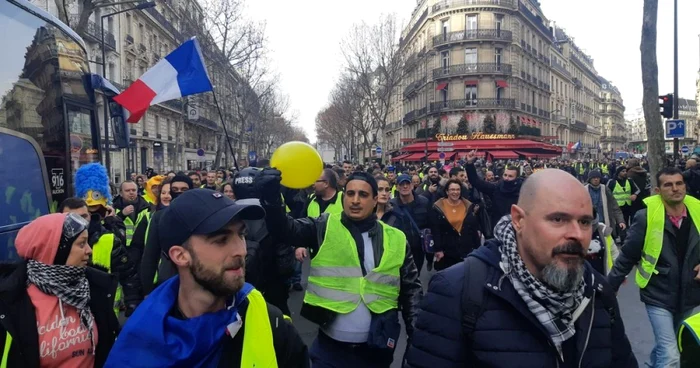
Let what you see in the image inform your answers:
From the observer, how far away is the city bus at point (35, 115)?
4.10 meters

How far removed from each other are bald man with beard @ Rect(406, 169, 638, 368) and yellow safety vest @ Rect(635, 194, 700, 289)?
94.4 inches

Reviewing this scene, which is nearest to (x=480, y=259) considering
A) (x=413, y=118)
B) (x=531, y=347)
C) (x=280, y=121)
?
(x=531, y=347)

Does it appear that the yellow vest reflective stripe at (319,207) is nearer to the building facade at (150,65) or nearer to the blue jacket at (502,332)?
the blue jacket at (502,332)

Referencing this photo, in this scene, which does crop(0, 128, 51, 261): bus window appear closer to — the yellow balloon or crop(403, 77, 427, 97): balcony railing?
the yellow balloon

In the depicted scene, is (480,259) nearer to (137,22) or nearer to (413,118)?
(137,22)

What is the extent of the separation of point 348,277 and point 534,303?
5.20 ft

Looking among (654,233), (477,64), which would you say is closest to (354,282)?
(654,233)

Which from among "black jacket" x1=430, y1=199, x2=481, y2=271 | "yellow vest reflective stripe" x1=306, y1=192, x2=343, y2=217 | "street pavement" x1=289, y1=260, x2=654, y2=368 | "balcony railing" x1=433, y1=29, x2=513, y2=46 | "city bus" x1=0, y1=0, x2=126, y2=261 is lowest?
"street pavement" x1=289, y1=260, x2=654, y2=368

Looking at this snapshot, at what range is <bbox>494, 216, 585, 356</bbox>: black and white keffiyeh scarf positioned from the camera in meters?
1.91

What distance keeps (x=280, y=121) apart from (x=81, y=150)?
64.1 metres

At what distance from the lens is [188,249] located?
6.25ft

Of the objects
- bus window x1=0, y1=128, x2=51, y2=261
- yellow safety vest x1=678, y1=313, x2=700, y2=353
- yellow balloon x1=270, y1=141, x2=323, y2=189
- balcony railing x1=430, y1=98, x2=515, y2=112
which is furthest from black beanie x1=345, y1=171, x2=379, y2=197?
balcony railing x1=430, y1=98, x2=515, y2=112

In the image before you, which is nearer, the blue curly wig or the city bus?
the city bus

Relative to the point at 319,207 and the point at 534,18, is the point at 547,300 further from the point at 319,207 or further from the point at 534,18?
the point at 534,18
